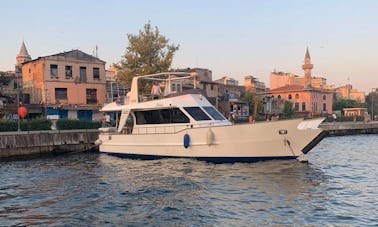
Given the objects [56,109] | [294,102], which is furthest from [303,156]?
[294,102]

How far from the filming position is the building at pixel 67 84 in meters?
40.4

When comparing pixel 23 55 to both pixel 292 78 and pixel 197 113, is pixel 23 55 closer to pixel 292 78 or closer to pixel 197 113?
pixel 292 78

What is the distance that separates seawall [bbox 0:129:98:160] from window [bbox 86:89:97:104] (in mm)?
16445

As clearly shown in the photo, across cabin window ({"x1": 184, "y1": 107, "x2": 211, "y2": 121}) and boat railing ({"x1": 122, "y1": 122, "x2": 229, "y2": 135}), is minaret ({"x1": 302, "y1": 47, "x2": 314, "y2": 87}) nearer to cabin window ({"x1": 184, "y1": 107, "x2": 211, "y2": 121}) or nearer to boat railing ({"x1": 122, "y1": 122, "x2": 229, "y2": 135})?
boat railing ({"x1": 122, "y1": 122, "x2": 229, "y2": 135})

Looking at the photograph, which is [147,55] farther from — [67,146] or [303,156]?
[303,156]

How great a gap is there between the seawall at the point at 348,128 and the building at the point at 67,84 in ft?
98.1

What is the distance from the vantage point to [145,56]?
34.2 metres

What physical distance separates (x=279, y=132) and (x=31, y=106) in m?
30.6

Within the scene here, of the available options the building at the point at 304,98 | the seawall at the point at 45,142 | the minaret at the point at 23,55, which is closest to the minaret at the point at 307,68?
the building at the point at 304,98

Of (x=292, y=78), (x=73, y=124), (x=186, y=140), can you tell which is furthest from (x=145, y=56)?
(x=292, y=78)

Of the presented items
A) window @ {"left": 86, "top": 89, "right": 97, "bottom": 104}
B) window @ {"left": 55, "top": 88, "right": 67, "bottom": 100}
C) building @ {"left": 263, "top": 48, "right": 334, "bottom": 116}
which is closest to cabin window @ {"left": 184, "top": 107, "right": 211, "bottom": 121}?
window @ {"left": 55, "top": 88, "right": 67, "bottom": 100}

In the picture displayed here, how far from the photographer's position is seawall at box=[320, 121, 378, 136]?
50.9 m

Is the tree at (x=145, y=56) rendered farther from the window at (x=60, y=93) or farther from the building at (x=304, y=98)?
the building at (x=304, y=98)

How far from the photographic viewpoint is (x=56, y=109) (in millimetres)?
39844
